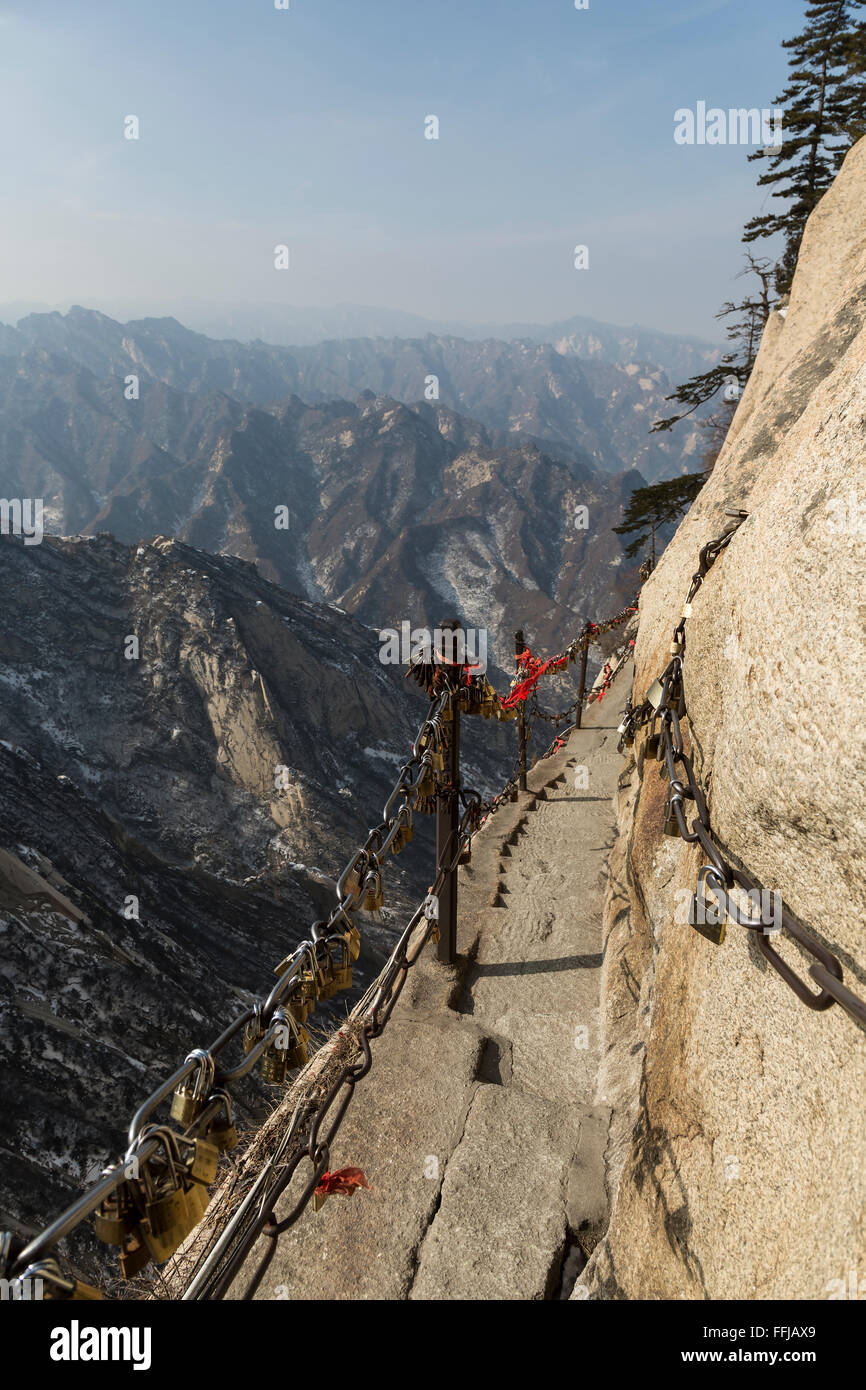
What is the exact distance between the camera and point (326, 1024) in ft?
81.3

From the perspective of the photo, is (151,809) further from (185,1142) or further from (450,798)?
(185,1142)

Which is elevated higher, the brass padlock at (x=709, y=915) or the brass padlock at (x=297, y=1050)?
the brass padlock at (x=709, y=915)

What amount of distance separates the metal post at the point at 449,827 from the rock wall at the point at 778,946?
2.87 meters

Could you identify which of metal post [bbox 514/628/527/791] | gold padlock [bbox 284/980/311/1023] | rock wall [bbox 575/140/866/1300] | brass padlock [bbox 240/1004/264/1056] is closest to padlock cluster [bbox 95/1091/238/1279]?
brass padlock [bbox 240/1004/264/1056]

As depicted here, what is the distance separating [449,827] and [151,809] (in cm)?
5539

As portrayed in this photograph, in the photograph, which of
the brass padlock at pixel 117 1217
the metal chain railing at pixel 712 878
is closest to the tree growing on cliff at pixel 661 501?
the metal chain railing at pixel 712 878

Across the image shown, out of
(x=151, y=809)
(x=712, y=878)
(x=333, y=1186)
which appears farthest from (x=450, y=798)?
(x=151, y=809)

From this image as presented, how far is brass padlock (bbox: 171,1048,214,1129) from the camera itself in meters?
2.56

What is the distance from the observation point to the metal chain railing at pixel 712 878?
2.30m

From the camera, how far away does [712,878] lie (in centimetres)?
304

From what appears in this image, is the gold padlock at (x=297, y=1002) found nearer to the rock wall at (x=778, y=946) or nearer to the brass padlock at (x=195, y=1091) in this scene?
the brass padlock at (x=195, y=1091)

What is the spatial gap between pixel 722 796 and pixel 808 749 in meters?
0.90

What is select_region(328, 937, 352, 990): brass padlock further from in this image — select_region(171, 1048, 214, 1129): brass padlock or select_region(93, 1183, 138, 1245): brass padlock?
select_region(93, 1183, 138, 1245): brass padlock
